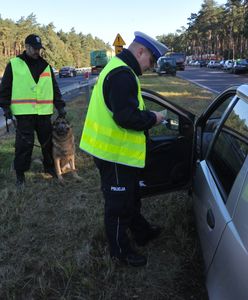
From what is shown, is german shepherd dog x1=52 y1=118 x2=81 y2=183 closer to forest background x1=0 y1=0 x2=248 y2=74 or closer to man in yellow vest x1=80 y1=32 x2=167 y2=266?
man in yellow vest x1=80 y1=32 x2=167 y2=266

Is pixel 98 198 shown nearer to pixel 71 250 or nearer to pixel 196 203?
pixel 71 250

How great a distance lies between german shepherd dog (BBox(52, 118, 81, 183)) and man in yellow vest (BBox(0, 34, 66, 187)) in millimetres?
173

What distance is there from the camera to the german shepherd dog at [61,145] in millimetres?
5961

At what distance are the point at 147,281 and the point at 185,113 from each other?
1.38 meters

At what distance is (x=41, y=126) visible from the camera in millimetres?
5809

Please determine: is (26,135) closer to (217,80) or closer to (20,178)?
(20,178)

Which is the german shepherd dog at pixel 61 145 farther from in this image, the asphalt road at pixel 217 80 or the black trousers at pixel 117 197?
the asphalt road at pixel 217 80

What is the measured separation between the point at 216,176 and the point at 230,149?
205 mm

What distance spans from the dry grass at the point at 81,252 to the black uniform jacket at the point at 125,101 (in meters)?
1.23

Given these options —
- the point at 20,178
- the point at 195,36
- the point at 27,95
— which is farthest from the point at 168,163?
the point at 195,36

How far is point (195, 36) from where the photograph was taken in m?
126

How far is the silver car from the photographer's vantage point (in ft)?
6.57

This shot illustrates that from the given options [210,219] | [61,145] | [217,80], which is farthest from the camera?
[217,80]

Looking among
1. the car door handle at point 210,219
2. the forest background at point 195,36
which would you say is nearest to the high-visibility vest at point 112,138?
the car door handle at point 210,219
